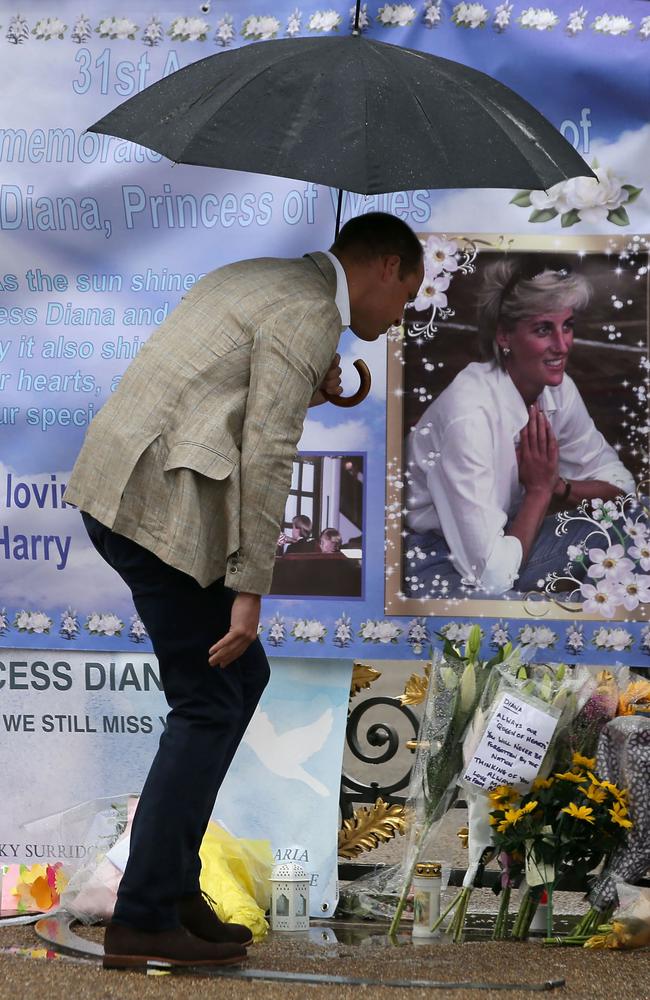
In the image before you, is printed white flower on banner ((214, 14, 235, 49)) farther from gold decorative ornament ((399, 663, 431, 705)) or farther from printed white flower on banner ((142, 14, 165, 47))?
gold decorative ornament ((399, 663, 431, 705))

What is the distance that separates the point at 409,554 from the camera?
3.71m

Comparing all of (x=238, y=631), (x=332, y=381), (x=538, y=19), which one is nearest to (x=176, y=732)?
(x=238, y=631)

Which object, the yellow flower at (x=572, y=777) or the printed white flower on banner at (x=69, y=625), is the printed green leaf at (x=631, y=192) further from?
the printed white flower on banner at (x=69, y=625)

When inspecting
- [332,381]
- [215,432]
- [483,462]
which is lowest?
[483,462]

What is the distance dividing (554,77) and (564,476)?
1.11 m

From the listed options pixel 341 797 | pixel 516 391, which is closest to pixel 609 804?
pixel 341 797

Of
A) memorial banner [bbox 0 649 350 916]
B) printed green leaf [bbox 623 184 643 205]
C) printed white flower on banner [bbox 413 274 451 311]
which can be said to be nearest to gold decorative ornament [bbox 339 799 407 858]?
memorial banner [bbox 0 649 350 916]

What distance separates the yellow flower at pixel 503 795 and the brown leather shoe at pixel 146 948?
82cm

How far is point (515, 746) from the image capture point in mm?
3123

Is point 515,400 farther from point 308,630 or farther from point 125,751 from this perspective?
point 125,751

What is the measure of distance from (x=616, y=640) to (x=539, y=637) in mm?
207

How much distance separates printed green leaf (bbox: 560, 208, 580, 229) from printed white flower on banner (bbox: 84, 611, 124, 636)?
1.66m

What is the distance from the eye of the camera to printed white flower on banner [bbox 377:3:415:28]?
375 cm

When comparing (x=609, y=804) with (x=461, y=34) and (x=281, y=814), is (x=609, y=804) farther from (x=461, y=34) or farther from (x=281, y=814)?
(x=461, y=34)
